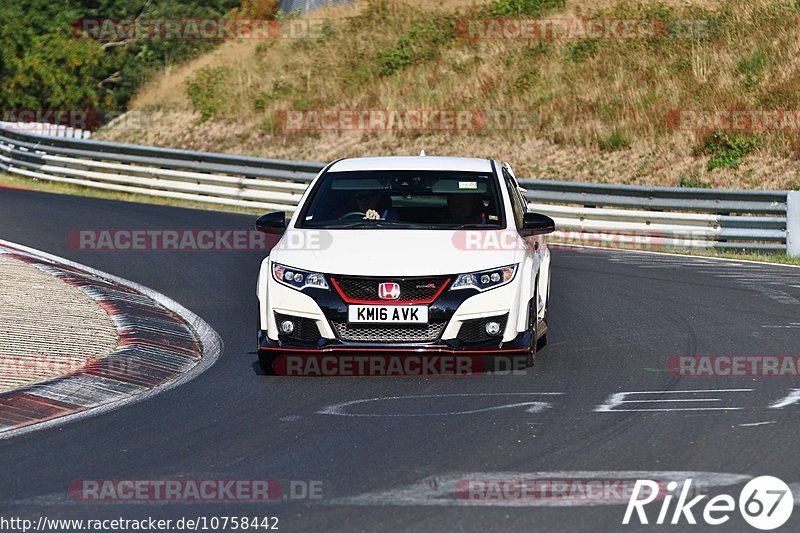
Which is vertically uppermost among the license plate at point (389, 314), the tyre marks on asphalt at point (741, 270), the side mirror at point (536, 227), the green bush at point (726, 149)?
the green bush at point (726, 149)

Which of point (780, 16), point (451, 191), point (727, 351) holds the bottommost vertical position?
point (727, 351)

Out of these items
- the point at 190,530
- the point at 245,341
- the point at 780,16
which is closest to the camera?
the point at 190,530

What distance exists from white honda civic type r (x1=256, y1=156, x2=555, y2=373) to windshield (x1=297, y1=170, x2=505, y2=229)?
0.02 metres

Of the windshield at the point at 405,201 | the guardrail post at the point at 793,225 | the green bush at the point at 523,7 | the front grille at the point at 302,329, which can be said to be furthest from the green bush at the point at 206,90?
the front grille at the point at 302,329

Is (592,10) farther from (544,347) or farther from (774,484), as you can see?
(774,484)

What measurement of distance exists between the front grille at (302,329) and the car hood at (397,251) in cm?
38

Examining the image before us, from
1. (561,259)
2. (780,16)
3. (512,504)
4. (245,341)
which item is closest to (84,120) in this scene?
(780,16)

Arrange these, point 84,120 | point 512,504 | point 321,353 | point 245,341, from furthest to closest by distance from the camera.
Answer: point 84,120 → point 245,341 → point 321,353 → point 512,504

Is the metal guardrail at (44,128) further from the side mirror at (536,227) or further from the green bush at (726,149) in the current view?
the side mirror at (536,227)

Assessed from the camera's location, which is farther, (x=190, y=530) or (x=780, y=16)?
(x=780, y=16)

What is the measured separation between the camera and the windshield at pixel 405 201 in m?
10.7

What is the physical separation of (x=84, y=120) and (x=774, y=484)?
47.8 m

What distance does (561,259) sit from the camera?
18359 mm

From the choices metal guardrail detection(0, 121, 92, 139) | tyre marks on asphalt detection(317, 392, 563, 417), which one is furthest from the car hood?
metal guardrail detection(0, 121, 92, 139)
